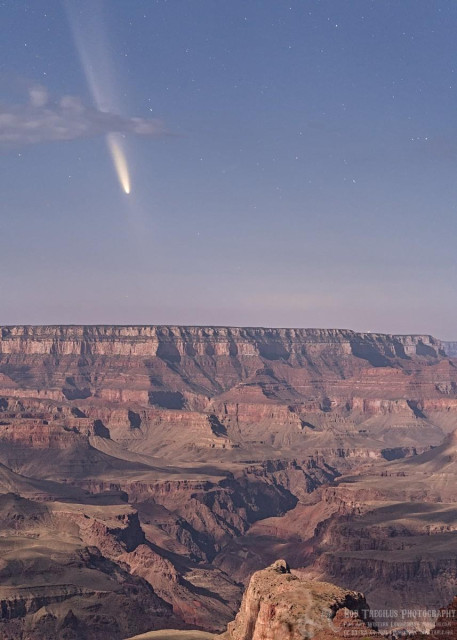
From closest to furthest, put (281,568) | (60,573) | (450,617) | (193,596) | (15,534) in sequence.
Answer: (450,617) → (281,568) → (60,573) → (193,596) → (15,534)

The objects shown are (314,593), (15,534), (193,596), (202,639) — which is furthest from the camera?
(15,534)

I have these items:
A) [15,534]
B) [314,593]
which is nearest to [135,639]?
[314,593]

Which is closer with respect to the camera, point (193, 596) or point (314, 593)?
point (314, 593)

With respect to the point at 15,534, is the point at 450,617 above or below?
below

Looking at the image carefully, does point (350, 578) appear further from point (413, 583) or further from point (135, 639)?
point (135, 639)

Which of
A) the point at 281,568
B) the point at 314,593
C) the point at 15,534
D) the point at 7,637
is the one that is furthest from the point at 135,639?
the point at 15,534

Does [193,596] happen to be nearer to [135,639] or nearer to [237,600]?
[237,600]
